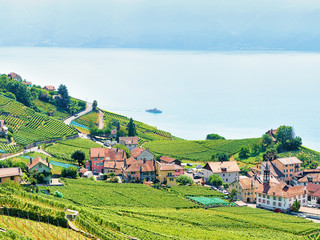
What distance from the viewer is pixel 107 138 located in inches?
3369

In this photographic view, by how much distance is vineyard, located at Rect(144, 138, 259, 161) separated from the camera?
80.1 m

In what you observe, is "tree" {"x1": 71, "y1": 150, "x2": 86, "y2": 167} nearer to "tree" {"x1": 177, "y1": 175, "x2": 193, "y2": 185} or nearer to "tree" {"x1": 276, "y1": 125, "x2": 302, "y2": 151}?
"tree" {"x1": 177, "y1": 175, "x2": 193, "y2": 185}

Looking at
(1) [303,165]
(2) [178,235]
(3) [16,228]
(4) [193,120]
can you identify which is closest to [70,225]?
(3) [16,228]

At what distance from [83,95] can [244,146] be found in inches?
3828

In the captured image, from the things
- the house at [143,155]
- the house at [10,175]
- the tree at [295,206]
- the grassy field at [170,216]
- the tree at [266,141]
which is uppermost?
the tree at [266,141]

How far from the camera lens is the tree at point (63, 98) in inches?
3962

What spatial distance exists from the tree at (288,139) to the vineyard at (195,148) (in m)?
5.54

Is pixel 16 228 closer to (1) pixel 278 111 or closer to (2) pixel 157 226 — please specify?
(2) pixel 157 226

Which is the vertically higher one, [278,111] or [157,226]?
[278,111]

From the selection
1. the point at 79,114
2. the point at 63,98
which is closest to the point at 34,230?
the point at 79,114

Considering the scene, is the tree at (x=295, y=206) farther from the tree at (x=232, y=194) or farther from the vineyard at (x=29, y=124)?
the vineyard at (x=29, y=124)

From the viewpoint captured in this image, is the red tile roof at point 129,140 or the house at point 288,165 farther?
the red tile roof at point 129,140

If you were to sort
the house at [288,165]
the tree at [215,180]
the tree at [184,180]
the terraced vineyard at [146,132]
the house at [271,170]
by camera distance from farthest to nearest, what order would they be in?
1. the terraced vineyard at [146,132]
2. the house at [288,165]
3. the house at [271,170]
4. the tree at [215,180]
5. the tree at [184,180]

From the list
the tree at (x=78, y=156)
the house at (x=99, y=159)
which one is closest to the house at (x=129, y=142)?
the house at (x=99, y=159)
